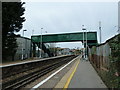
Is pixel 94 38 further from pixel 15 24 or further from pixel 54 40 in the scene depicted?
pixel 15 24

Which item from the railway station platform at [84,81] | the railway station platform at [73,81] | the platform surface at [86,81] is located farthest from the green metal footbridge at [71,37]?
the platform surface at [86,81]

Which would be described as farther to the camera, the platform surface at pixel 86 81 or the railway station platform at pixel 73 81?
the railway station platform at pixel 73 81

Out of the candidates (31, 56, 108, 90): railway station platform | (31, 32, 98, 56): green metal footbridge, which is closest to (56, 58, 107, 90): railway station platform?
(31, 56, 108, 90): railway station platform

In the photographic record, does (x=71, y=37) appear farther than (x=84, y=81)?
Yes

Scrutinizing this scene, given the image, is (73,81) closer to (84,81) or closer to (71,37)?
(84,81)

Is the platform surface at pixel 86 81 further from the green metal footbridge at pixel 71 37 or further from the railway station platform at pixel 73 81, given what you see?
the green metal footbridge at pixel 71 37

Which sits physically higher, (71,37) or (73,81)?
(71,37)

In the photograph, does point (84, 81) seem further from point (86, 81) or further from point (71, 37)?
point (71, 37)

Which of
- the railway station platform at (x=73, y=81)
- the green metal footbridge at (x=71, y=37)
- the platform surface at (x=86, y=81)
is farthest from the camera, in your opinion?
Result: the green metal footbridge at (x=71, y=37)

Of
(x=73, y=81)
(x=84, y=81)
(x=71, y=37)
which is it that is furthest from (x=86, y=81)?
(x=71, y=37)

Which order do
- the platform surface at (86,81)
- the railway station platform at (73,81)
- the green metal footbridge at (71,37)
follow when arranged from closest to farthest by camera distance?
the platform surface at (86,81) → the railway station platform at (73,81) → the green metal footbridge at (71,37)

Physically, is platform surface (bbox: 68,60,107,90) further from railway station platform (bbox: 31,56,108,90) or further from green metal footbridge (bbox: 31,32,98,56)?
green metal footbridge (bbox: 31,32,98,56)

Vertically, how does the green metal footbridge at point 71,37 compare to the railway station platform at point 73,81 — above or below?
above

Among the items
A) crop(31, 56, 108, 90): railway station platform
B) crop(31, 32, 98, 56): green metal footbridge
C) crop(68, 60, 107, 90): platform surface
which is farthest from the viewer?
crop(31, 32, 98, 56): green metal footbridge
